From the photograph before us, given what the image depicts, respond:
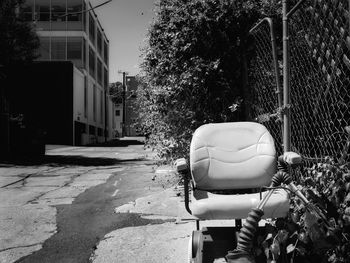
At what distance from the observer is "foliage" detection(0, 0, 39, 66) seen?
18.6m

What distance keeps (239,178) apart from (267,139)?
1.34 feet

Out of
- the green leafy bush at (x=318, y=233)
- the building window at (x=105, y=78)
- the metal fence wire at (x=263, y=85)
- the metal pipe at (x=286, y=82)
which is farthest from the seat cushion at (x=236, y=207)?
the building window at (x=105, y=78)

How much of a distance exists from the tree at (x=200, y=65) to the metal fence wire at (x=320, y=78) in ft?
4.92

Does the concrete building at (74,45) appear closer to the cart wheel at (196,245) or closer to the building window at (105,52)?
the building window at (105,52)

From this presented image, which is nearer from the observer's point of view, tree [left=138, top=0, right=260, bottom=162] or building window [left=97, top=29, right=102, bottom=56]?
tree [left=138, top=0, right=260, bottom=162]

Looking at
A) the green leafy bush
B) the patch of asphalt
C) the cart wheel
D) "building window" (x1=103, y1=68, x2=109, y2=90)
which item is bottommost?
the patch of asphalt

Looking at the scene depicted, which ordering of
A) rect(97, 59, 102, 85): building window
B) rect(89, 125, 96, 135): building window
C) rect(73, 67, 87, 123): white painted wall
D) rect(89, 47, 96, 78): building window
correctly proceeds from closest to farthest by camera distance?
rect(73, 67, 87, 123): white painted wall, rect(89, 47, 96, 78): building window, rect(89, 125, 96, 135): building window, rect(97, 59, 102, 85): building window

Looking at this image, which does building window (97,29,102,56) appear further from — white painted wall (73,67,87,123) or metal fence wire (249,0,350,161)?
metal fence wire (249,0,350,161)

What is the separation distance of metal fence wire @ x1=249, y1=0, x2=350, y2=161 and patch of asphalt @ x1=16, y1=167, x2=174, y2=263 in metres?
2.12

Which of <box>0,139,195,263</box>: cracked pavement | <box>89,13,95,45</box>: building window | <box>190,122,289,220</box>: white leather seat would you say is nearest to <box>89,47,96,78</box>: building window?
<box>89,13,95,45</box>: building window

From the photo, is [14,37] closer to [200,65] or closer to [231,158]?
[200,65]

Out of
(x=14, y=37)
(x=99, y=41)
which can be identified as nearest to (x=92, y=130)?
(x=99, y=41)

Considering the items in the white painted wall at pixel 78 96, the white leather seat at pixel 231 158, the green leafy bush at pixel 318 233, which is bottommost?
the green leafy bush at pixel 318 233

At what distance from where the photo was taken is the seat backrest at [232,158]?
11.7 ft
